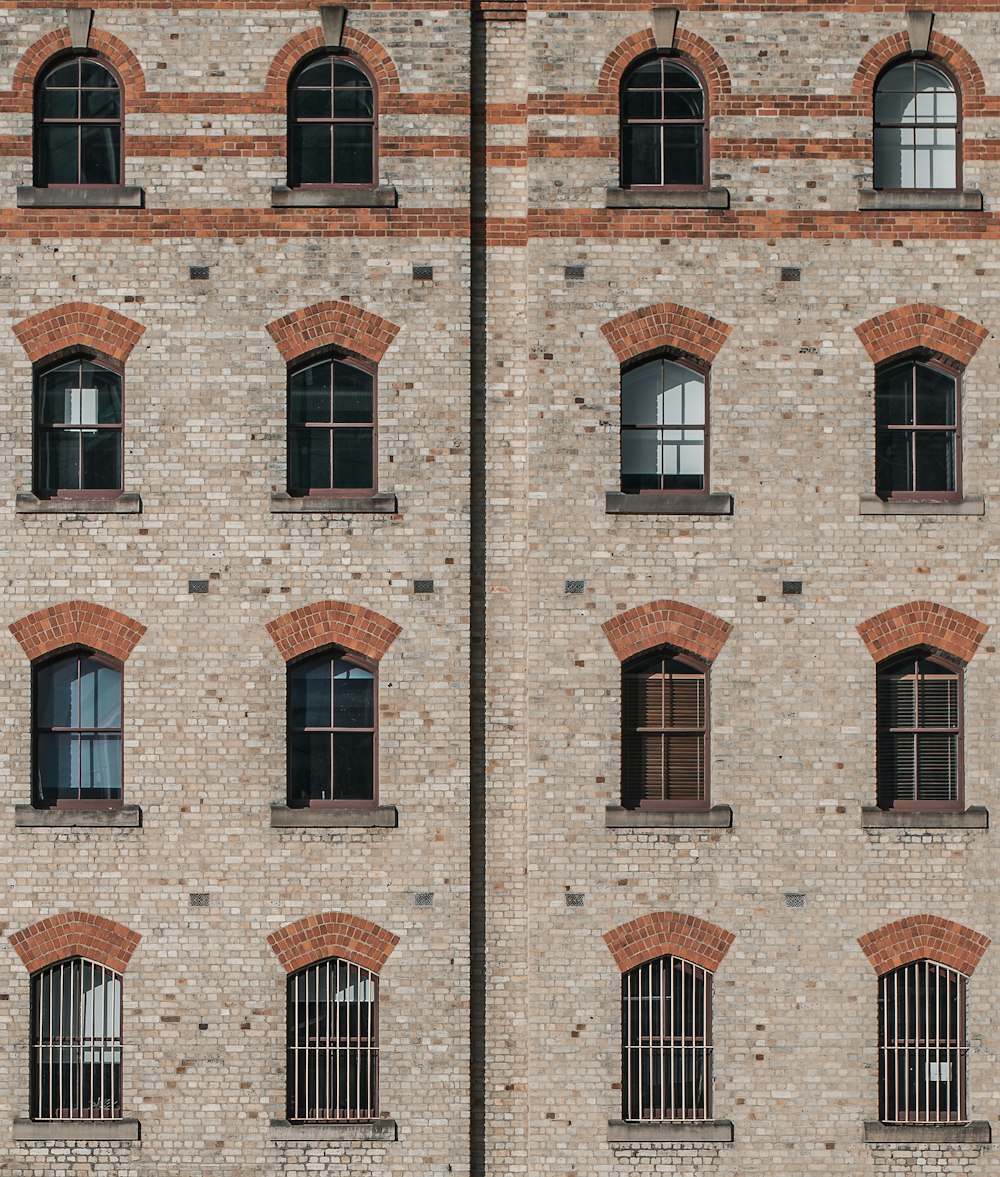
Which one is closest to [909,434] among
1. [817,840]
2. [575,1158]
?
[817,840]

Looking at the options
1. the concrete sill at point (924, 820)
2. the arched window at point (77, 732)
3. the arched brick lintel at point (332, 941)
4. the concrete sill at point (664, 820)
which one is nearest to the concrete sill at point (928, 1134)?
the concrete sill at point (924, 820)

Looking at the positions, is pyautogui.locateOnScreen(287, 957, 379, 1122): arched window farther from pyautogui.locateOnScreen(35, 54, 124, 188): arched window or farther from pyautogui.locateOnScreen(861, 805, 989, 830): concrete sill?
pyautogui.locateOnScreen(35, 54, 124, 188): arched window

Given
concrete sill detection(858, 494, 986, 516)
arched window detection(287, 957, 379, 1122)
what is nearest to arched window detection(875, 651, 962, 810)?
concrete sill detection(858, 494, 986, 516)

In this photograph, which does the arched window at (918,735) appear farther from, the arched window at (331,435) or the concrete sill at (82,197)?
the concrete sill at (82,197)

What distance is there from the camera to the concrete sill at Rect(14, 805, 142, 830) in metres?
17.3

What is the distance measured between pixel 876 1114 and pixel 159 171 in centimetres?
1453

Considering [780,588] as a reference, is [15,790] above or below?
below

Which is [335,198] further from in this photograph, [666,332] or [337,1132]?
[337,1132]

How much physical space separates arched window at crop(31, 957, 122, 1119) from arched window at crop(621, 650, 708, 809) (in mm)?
6856

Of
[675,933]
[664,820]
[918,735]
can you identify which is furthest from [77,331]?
[918,735]

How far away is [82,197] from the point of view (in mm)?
17688

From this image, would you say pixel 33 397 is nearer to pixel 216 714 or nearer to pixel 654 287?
pixel 216 714

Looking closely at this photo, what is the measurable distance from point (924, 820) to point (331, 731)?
7.34m

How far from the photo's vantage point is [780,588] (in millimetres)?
17578
